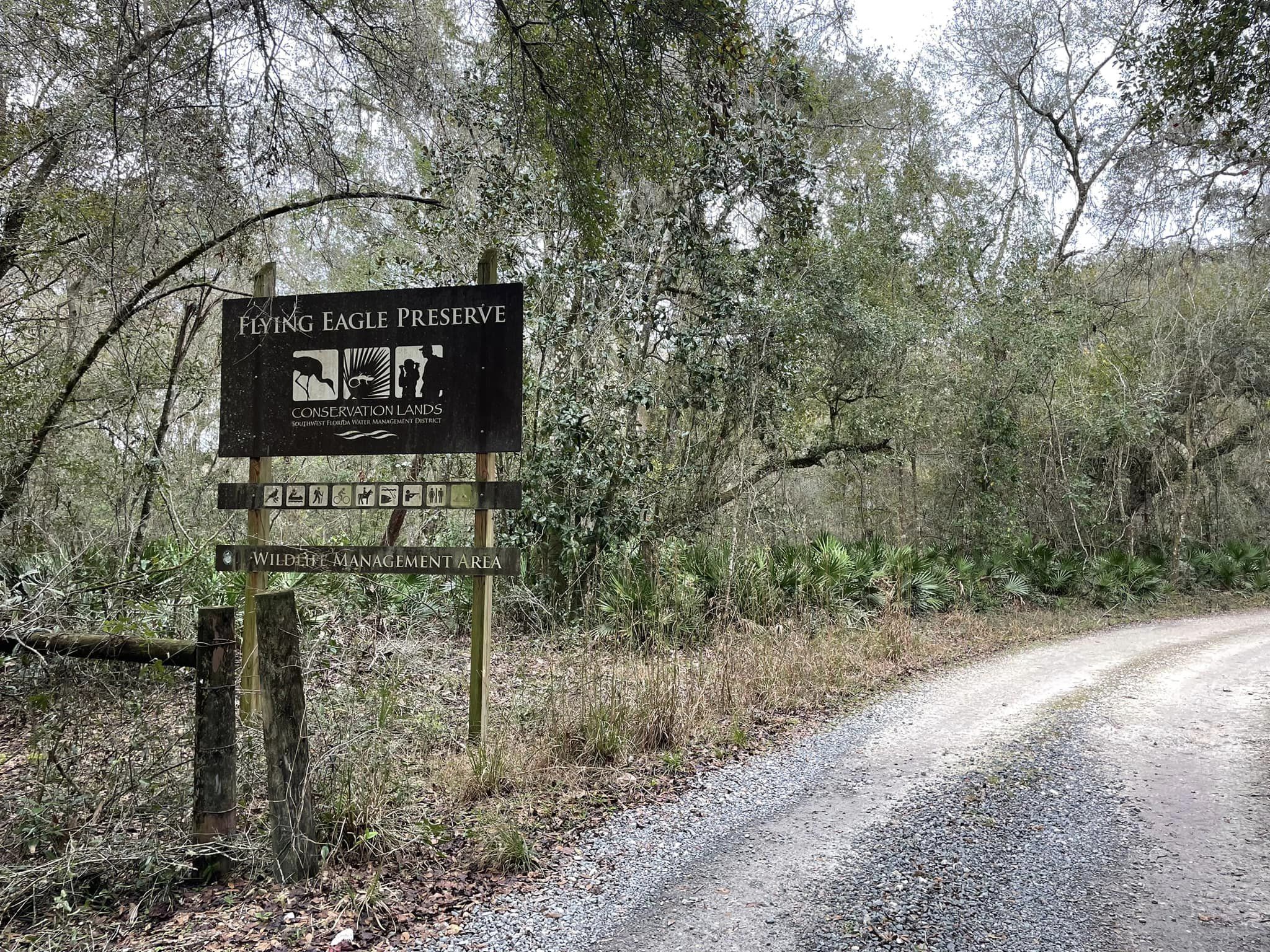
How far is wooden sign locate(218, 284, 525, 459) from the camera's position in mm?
5234

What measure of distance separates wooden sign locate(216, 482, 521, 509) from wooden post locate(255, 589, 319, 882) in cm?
177

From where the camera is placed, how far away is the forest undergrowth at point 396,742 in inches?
128

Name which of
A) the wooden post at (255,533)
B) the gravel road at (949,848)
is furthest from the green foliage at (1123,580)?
the wooden post at (255,533)

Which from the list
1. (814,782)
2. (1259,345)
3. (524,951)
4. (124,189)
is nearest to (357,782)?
(524,951)

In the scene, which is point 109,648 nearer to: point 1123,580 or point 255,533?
point 255,533

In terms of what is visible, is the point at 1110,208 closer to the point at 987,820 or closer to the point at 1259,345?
the point at 1259,345

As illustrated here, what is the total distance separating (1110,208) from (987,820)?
11.8 metres

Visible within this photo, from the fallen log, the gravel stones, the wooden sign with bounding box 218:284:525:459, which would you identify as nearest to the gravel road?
the gravel stones

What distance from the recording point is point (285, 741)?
11.3ft

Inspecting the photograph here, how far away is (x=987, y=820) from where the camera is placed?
4270mm

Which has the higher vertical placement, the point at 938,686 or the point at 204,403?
the point at 204,403

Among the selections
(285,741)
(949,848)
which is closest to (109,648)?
(285,741)

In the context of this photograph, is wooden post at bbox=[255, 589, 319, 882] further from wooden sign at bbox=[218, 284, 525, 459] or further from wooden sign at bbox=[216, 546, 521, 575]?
wooden sign at bbox=[218, 284, 525, 459]

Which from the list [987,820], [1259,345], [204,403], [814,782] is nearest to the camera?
[987,820]
